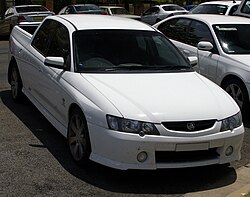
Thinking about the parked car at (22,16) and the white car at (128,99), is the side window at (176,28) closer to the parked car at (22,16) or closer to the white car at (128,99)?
the white car at (128,99)

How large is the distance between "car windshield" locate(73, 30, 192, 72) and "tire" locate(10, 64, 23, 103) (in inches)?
79.3

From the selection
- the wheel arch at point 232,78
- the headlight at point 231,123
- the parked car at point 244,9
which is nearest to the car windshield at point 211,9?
the parked car at point 244,9

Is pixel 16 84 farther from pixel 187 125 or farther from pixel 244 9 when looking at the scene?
pixel 244 9

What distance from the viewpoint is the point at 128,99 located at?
4758 millimetres

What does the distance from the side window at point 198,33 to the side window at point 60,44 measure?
2.80 m

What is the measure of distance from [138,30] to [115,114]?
2080 mm

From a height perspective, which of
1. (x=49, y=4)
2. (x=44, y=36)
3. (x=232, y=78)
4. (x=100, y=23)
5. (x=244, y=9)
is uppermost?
(x=100, y=23)

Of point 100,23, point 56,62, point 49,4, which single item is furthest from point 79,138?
point 49,4

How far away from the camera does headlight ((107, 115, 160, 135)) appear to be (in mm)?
4457

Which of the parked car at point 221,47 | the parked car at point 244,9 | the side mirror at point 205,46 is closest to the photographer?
the parked car at point 221,47

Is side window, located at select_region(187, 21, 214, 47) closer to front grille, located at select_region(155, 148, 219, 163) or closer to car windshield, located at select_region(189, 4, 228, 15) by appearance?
front grille, located at select_region(155, 148, 219, 163)

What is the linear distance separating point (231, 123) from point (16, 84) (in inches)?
161

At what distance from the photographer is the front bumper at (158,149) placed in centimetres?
444

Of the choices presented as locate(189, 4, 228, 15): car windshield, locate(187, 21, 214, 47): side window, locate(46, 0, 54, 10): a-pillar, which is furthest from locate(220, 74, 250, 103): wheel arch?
locate(46, 0, 54, 10): a-pillar
